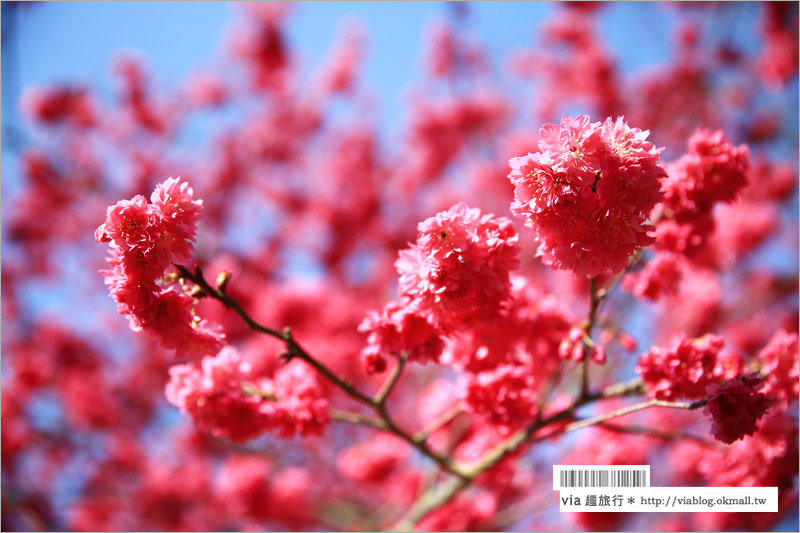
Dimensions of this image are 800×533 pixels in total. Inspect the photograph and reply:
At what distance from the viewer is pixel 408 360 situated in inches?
61.4

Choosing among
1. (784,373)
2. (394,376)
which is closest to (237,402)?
(394,376)

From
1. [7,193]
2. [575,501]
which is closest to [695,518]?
[575,501]

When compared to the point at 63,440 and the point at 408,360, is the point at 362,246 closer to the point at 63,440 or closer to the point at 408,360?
the point at 63,440

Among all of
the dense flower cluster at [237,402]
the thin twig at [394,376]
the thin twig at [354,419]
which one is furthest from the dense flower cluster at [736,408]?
the dense flower cluster at [237,402]

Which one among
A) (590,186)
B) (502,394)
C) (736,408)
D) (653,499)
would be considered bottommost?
(653,499)

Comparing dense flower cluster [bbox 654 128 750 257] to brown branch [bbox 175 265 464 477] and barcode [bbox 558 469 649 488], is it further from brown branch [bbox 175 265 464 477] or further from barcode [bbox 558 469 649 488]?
brown branch [bbox 175 265 464 477]

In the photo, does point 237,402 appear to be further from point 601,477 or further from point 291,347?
point 601,477

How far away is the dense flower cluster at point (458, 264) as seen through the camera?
1266 mm

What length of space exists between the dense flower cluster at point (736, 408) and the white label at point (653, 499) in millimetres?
397

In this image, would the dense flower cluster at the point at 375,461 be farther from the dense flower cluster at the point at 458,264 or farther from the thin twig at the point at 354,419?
the dense flower cluster at the point at 458,264

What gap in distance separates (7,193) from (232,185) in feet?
6.46

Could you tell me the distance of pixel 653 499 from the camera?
1630mm

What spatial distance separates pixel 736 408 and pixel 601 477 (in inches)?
19.4

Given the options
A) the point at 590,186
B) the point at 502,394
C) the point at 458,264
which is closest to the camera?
the point at 590,186
